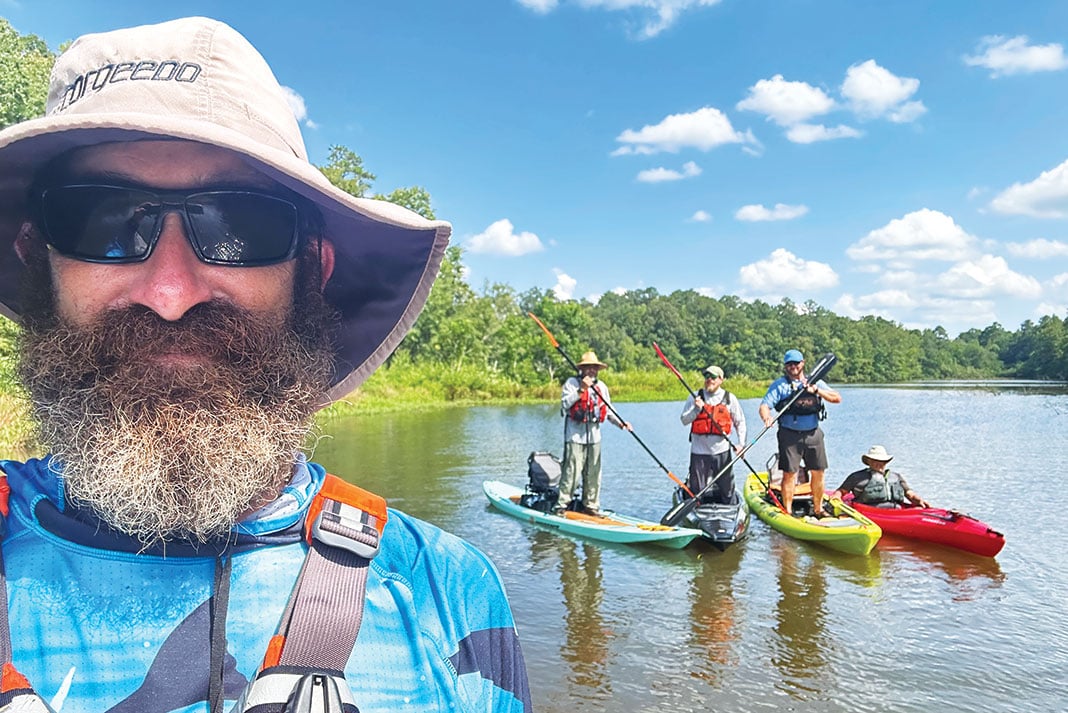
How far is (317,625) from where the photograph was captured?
47.1 inches

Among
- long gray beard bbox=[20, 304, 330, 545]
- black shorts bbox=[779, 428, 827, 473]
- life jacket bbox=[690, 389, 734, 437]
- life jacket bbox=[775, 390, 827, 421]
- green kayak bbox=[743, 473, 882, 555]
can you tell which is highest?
long gray beard bbox=[20, 304, 330, 545]

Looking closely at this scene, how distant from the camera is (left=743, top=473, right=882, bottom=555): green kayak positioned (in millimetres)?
9531

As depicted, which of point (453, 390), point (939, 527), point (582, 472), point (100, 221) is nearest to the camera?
point (100, 221)

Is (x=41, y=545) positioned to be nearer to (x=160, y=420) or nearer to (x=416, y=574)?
(x=160, y=420)

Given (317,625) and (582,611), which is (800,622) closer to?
(582,611)

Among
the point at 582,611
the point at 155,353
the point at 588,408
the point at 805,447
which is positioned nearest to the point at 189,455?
the point at 155,353

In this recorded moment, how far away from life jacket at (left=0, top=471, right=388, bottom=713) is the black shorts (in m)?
9.67

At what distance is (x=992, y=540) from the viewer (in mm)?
9430

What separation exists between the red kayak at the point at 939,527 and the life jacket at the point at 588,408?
440 cm

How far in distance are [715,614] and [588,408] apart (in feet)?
12.0

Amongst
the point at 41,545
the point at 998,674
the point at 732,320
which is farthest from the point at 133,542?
the point at 732,320

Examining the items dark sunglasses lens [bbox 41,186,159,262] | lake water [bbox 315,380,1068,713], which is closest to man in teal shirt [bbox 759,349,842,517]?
lake water [bbox 315,380,1068,713]

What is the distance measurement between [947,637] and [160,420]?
8.26 metres

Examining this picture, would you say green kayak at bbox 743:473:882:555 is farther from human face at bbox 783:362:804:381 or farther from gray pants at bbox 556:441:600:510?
gray pants at bbox 556:441:600:510
